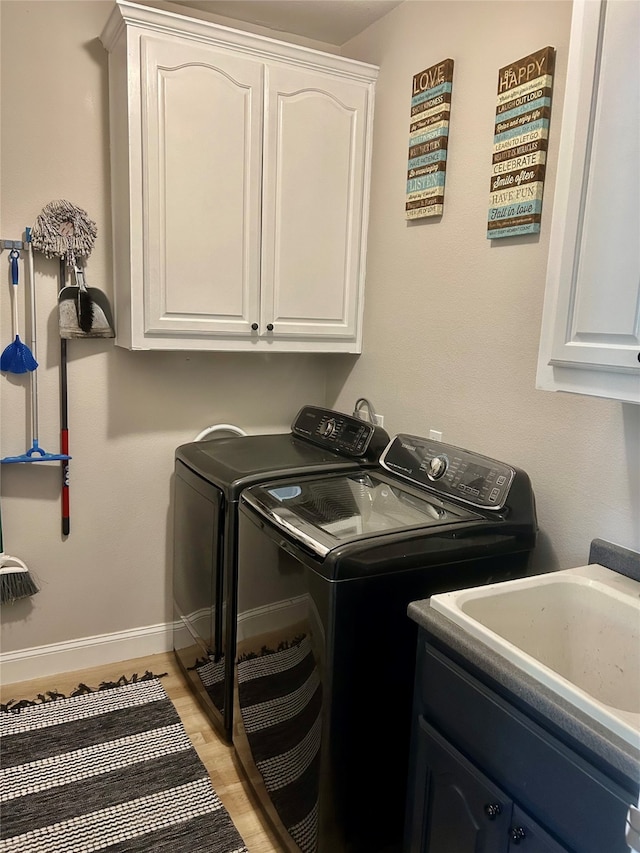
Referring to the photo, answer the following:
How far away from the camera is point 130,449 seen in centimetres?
255

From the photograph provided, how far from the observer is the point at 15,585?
7.80 feet

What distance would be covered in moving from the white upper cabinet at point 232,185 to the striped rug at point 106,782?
136 centimetres

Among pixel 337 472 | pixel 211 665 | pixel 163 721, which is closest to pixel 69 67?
pixel 337 472

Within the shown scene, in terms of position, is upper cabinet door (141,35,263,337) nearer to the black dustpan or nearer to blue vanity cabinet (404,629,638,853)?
the black dustpan

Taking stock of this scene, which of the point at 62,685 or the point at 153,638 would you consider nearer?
the point at 62,685

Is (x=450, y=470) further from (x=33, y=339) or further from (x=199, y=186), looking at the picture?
(x=33, y=339)

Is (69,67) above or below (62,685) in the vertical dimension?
above

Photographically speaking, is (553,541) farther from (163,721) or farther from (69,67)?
(69,67)

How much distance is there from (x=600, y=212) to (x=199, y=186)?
144cm

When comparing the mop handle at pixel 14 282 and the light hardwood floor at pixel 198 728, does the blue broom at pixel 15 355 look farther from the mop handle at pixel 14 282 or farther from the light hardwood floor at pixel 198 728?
the light hardwood floor at pixel 198 728

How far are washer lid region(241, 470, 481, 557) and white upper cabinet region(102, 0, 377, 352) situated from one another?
2.25 ft

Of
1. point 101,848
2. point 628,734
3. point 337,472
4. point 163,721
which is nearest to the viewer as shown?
point 628,734

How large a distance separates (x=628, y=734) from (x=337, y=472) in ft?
4.33

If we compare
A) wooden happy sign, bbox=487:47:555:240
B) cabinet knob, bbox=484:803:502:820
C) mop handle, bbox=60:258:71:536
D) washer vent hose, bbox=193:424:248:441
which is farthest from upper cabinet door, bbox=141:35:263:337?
cabinet knob, bbox=484:803:502:820
